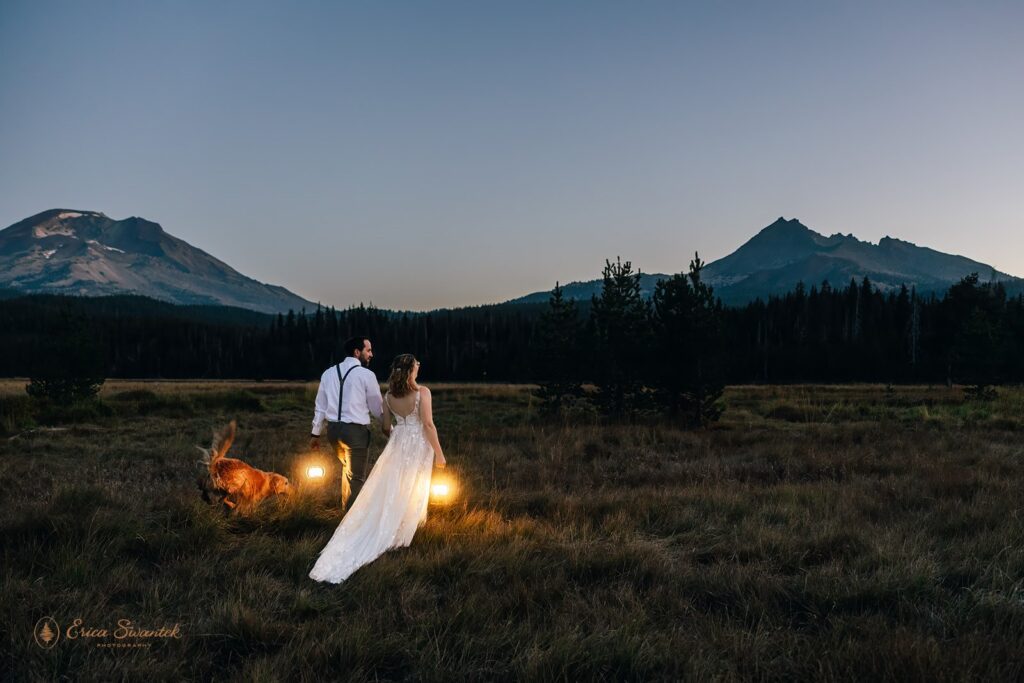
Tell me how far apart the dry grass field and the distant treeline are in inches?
483

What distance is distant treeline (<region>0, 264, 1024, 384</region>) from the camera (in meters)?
24.7

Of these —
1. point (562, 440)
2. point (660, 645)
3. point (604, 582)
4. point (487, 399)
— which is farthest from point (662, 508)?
point (487, 399)

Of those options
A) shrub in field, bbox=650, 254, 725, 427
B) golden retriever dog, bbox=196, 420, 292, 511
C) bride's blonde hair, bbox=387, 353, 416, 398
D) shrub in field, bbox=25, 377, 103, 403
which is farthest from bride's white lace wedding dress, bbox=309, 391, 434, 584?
shrub in field, bbox=25, 377, 103, 403

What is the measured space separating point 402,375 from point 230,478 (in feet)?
7.48

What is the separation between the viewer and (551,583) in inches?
185

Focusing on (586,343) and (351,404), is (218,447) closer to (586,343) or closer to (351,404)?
(351,404)

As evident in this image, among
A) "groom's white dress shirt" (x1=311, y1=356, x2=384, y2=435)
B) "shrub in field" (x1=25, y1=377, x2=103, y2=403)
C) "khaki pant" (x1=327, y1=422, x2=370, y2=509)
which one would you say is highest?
"groom's white dress shirt" (x1=311, y1=356, x2=384, y2=435)

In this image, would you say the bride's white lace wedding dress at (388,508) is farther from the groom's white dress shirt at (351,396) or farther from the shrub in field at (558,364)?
the shrub in field at (558,364)

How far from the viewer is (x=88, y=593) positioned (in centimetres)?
428

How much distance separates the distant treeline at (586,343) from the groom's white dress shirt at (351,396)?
1358cm

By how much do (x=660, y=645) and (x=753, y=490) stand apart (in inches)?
229

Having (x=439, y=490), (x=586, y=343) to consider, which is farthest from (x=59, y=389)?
(x=439, y=490)

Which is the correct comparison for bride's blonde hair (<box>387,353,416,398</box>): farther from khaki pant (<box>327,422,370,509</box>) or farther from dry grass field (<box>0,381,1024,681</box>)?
dry grass field (<box>0,381,1024,681</box>)

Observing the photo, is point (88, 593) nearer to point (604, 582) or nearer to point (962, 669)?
point (604, 582)
